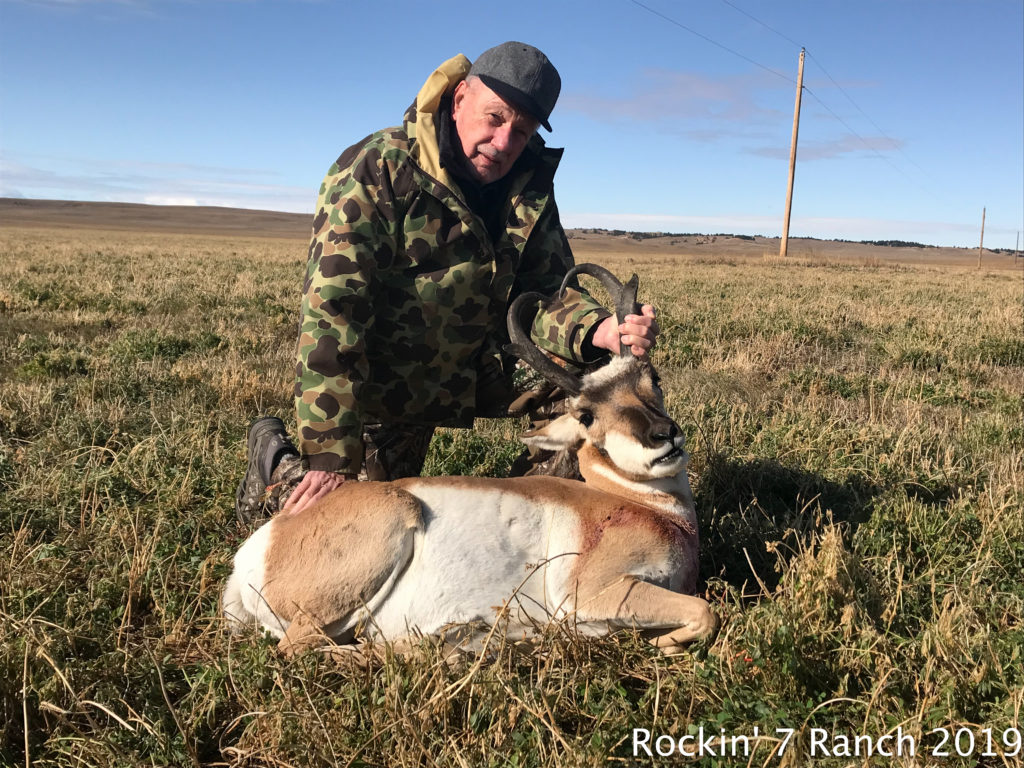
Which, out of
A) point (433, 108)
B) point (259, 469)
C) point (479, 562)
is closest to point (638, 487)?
point (479, 562)

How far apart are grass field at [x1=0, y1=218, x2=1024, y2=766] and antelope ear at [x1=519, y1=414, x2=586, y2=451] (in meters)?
0.99

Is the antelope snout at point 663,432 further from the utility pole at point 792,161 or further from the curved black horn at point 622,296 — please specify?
the utility pole at point 792,161

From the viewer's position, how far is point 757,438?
19.5 ft

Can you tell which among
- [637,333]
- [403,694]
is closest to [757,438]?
[637,333]

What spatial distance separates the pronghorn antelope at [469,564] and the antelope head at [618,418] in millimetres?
21

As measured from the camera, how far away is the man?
4035 mm

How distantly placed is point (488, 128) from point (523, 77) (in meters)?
0.34

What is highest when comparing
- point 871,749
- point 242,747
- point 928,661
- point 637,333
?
point 637,333

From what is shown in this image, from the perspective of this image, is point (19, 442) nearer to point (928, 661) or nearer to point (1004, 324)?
point (928, 661)

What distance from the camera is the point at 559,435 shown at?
385cm

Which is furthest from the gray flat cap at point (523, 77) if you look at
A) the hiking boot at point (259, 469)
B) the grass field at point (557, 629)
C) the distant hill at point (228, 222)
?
the distant hill at point (228, 222)

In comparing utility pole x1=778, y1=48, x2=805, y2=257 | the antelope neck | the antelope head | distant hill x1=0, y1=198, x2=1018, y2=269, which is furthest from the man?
distant hill x1=0, y1=198, x2=1018, y2=269

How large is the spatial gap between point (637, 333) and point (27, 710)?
9.82ft

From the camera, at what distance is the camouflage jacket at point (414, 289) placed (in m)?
4.05
